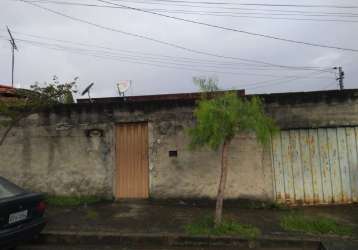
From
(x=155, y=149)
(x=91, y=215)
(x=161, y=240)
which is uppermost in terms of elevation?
(x=155, y=149)

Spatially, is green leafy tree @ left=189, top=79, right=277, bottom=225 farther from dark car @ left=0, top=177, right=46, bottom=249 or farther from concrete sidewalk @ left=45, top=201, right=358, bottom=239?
dark car @ left=0, top=177, right=46, bottom=249

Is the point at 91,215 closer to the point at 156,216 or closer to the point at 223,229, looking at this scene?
the point at 156,216

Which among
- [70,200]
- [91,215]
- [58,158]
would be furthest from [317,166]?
[58,158]

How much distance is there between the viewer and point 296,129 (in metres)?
8.64

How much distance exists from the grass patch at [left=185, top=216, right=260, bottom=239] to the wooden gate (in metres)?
2.54

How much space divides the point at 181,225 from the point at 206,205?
190 cm

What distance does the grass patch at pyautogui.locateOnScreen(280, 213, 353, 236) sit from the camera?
21.0ft

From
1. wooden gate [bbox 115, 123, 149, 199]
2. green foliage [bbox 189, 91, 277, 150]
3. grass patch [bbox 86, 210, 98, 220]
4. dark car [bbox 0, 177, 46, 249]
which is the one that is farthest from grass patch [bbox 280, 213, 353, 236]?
dark car [bbox 0, 177, 46, 249]

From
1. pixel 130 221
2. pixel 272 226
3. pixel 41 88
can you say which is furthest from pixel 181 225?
pixel 41 88

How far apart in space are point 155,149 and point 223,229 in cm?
318

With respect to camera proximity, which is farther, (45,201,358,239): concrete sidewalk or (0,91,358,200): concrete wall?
(0,91,358,200): concrete wall

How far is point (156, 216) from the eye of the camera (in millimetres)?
7516

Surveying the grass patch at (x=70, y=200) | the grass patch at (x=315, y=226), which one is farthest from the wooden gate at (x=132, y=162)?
the grass patch at (x=315, y=226)

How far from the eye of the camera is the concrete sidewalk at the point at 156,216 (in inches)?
257
